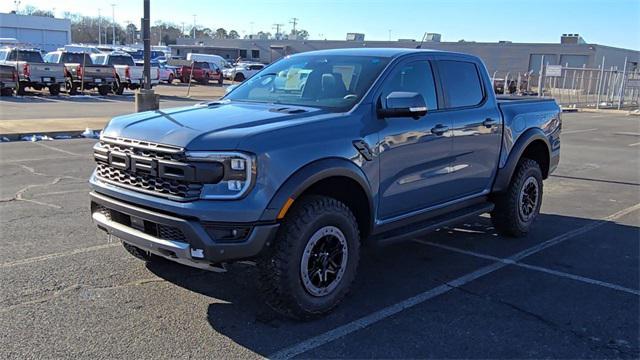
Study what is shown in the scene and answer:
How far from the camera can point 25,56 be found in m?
26.6

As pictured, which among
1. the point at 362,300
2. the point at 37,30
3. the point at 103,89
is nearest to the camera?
the point at 362,300

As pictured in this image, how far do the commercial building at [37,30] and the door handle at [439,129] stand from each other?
7981 centimetres

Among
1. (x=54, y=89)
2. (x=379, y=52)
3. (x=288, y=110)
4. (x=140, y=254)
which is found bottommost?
(x=140, y=254)

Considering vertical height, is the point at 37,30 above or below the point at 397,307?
above

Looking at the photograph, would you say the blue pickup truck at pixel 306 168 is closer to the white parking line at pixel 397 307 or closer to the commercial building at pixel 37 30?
the white parking line at pixel 397 307

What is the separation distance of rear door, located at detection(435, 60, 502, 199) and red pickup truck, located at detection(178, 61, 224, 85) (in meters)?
40.2

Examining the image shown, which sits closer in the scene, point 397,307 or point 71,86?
point 397,307

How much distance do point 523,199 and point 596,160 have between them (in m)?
7.67

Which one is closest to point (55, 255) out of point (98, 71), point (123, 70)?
point (98, 71)

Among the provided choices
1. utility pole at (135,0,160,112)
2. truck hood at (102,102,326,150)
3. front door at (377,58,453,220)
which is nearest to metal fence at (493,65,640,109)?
utility pole at (135,0,160,112)

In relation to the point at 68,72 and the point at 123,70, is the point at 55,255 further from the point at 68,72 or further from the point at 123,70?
the point at 123,70

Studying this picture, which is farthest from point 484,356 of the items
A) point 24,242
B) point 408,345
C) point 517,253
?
point 24,242

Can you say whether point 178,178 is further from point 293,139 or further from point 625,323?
point 625,323

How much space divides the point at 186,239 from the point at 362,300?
1566 mm
